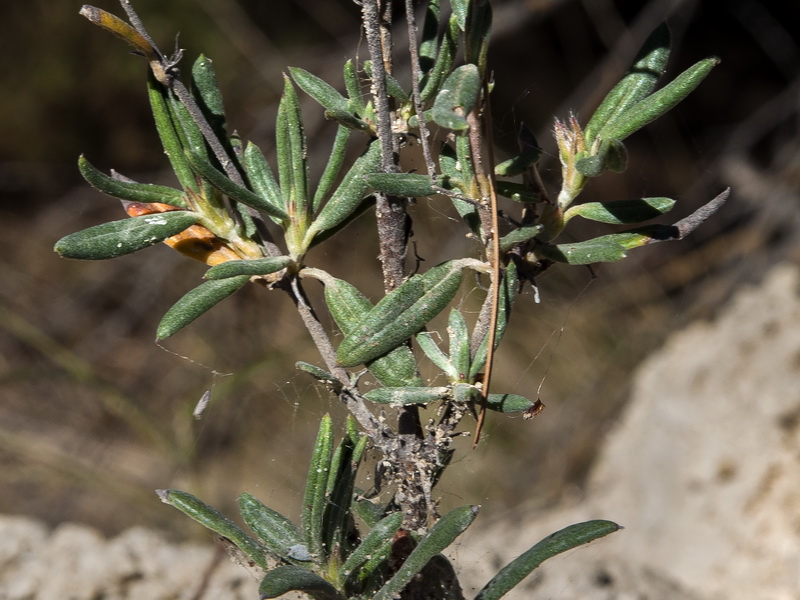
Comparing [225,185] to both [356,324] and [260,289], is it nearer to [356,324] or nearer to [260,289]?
[356,324]

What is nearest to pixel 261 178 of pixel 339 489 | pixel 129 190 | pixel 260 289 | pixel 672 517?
pixel 129 190

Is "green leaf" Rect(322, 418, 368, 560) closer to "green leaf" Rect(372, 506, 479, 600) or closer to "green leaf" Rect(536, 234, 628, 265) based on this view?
"green leaf" Rect(372, 506, 479, 600)

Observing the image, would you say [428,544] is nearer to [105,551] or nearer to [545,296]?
[105,551]

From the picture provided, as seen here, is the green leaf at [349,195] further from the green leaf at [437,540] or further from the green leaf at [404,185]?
the green leaf at [437,540]

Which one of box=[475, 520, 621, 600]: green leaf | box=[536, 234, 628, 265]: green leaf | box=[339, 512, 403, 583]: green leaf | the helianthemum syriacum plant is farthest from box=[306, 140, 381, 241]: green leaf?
box=[475, 520, 621, 600]: green leaf

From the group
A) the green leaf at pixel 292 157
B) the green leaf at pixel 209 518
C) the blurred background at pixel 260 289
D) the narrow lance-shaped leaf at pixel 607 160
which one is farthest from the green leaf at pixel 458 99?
the blurred background at pixel 260 289
